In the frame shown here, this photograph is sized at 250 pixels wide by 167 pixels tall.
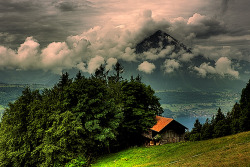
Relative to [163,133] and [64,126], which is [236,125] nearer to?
[163,133]

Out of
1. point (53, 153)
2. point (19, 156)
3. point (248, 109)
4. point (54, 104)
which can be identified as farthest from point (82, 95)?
point (248, 109)

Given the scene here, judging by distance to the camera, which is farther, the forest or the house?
the house

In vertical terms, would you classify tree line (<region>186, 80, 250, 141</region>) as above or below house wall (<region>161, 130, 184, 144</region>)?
above

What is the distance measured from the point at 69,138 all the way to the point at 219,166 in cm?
2373

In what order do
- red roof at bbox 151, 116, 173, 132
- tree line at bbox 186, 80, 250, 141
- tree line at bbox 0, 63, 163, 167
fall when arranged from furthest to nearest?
red roof at bbox 151, 116, 173, 132
tree line at bbox 186, 80, 250, 141
tree line at bbox 0, 63, 163, 167

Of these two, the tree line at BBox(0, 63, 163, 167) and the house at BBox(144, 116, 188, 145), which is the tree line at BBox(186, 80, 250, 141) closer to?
the house at BBox(144, 116, 188, 145)

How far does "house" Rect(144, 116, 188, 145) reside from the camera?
157 feet

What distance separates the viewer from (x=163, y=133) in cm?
4959

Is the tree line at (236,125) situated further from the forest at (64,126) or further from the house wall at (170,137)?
the house wall at (170,137)

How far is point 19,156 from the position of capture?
3244 cm

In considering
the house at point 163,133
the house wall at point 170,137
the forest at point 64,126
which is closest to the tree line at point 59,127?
the forest at point 64,126

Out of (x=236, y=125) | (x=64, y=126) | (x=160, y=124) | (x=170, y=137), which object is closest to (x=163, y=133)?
(x=160, y=124)

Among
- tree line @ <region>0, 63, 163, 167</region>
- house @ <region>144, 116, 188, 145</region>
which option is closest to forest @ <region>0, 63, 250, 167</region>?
tree line @ <region>0, 63, 163, 167</region>

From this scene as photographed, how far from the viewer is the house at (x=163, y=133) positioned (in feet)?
157
